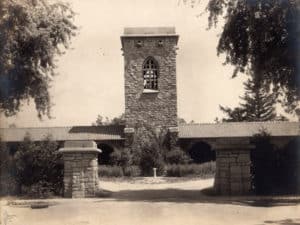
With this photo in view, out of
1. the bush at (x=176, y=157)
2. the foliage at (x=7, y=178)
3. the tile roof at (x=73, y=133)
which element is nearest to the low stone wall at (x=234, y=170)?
the foliage at (x=7, y=178)

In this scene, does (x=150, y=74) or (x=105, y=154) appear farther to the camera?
(x=105, y=154)

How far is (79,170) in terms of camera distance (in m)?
15.9

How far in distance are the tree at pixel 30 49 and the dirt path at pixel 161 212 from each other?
449 cm

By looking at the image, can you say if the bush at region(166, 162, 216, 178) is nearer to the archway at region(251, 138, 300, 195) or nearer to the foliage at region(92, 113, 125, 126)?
the archway at region(251, 138, 300, 195)

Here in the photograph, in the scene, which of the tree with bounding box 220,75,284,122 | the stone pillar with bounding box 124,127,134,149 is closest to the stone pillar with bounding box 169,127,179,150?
the stone pillar with bounding box 124,127,134,149

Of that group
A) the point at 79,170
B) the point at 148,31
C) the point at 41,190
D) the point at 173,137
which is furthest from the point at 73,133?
the point at 79,170

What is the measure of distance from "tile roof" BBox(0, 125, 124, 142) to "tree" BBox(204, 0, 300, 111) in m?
16.4

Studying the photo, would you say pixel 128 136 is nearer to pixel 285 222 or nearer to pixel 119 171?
pixel 119 171

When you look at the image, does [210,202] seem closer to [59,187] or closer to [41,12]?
[59,187]

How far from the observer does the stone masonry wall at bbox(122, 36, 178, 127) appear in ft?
107

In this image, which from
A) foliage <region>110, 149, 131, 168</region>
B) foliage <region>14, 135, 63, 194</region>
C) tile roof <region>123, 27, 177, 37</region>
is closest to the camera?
foliage <region>14, 135, 63, 194</region>

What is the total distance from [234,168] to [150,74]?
18.4m

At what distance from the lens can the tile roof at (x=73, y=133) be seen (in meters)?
33.2

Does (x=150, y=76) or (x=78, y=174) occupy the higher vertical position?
(x=150, y=76)
